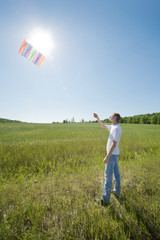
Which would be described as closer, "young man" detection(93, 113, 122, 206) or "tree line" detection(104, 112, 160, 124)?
"young man" detection(93, 113, 122, 206)

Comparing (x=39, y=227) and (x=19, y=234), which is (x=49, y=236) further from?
(x=19, y=234)

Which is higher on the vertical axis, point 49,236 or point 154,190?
point 154,190

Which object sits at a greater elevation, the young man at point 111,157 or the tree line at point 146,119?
the tree line at point 146,119

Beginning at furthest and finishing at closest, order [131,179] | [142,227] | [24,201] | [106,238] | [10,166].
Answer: [10,166] → [131,179] → [24,201] → [142,227] → [106,238]

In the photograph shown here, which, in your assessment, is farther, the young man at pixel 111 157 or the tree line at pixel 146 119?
the tree line at pixel 146 119

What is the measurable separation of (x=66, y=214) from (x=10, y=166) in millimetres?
3421

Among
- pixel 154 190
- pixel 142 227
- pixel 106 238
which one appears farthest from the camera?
pixel 154 190

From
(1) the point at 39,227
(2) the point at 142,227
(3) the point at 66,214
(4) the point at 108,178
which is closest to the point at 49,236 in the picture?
(1) the point at 39,227

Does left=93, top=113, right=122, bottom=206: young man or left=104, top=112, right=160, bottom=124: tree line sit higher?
left=104, top=112, right=160, bottom=124: tree line

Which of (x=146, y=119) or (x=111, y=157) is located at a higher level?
(x=146, y=119)

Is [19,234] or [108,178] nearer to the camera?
[19,234]

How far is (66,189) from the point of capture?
8.64 feet

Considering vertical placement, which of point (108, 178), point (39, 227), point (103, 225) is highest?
point (108, 178)

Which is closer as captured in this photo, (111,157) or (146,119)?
(111,157)
